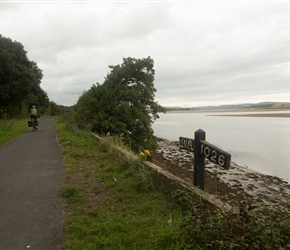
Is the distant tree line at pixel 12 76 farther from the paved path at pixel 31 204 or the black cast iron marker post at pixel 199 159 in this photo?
the black cast iron marker post at pixel 199 159

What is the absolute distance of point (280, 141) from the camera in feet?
72.1

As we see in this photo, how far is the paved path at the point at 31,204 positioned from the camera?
291 centimetres

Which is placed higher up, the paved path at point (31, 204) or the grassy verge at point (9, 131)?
the paved path at point (31, 204)

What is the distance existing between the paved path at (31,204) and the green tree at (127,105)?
7074 millimetres

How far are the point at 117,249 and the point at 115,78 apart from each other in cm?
1280

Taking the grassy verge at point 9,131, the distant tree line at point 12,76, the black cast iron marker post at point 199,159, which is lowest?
the grassy verge at point 9,131

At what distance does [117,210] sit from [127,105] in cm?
1073

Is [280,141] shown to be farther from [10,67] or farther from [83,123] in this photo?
[10,67]

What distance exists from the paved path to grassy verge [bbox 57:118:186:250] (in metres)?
0.20

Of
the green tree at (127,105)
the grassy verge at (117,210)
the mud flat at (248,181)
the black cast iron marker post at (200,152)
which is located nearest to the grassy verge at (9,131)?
the green tree at (127,105)

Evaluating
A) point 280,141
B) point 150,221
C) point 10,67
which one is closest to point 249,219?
point 150,221

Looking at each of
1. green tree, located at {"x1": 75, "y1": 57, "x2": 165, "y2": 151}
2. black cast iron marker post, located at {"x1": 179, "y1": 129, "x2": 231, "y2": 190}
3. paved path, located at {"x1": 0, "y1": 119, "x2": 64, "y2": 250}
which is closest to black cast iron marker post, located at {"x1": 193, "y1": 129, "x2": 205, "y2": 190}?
black cast iron marker post, located at {"x1": 179, "y1": 129, "x2": 231, "y2": 190}

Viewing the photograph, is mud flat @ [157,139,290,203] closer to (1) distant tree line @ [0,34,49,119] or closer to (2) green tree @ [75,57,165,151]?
(2) green tree @ [75,57,165,151]

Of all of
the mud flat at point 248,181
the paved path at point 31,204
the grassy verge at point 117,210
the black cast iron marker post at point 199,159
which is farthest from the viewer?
the mud flat at point 248,181
